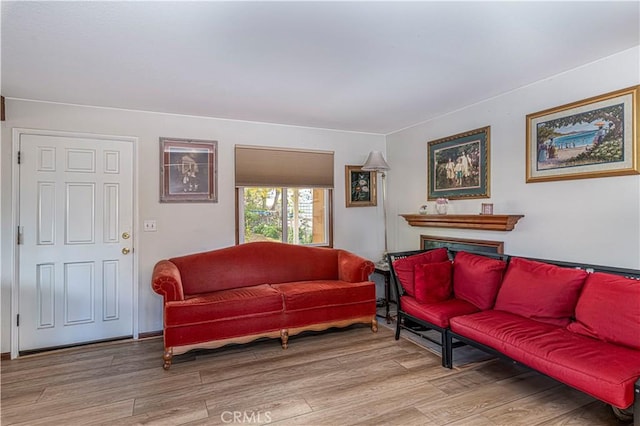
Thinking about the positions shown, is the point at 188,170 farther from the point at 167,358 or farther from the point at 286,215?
the point at 167,358

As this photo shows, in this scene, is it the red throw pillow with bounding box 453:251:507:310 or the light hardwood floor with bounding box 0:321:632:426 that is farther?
the red throw pillow with bounding box 453:251:507:310

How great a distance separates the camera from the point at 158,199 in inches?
139

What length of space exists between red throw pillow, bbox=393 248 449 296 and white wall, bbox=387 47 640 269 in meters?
0.55

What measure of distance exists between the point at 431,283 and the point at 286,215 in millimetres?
1964

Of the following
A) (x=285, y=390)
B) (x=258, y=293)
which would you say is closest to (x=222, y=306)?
(x=258, y=293)

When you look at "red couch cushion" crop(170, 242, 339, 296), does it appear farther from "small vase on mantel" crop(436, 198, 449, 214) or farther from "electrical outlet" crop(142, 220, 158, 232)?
"small vase on mantel" crop(436, 198, 449, 214)

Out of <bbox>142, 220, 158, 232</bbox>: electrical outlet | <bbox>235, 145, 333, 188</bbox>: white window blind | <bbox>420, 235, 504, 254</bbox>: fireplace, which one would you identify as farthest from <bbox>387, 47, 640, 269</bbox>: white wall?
<bbox>142, 220, 158, 232</bbox>: electrical outlet

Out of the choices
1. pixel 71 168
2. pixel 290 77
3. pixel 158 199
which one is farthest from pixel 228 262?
pixel 290 77

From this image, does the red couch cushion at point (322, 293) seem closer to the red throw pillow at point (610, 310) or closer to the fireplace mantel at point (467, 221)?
the fireplace mantel at point (467, 221)

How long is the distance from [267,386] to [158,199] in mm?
2223

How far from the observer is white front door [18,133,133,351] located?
3.07m

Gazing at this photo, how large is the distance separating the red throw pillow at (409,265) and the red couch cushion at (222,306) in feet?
3.78

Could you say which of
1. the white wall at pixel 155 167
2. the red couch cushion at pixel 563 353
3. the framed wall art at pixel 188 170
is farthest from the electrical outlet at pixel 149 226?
the red couch cushion at pixel 563 353

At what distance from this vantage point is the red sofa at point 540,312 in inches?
70.3
